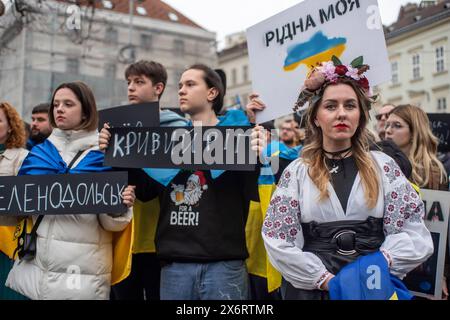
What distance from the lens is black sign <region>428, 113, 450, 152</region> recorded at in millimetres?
5641

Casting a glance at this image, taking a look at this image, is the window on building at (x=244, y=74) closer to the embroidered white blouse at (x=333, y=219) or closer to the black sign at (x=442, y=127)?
the black sign at (x=442, y=127)

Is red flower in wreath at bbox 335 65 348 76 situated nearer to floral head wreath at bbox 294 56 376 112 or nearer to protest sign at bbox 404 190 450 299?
floral head wreath at bbox 294 56 376 112

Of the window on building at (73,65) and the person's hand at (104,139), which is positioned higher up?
the window on building at (73,65)

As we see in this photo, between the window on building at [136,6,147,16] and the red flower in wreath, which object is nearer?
the red flower in wreath

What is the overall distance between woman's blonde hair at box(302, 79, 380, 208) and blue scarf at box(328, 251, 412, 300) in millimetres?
296

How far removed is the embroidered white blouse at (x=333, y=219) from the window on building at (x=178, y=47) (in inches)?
1593

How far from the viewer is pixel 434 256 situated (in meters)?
3.73

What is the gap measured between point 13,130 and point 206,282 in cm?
207

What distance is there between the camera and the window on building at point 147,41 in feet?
133

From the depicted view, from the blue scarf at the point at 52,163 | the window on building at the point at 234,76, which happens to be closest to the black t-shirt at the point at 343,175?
the blue scarf at the point at 52,163

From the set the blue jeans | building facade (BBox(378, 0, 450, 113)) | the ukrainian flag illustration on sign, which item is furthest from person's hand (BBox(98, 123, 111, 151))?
building facade (BBox(378, 0, 450, 113))

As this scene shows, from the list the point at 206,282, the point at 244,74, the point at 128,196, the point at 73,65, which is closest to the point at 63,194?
the point at 128,196

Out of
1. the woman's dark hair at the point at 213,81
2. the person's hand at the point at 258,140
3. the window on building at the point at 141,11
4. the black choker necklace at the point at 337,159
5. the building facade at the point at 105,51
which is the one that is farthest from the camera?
the window on building at the point at 141,11

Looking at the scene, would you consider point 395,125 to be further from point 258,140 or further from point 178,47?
point 178,47
